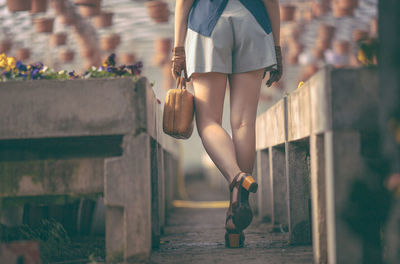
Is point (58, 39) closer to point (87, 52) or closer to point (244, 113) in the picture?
point (87, 52)

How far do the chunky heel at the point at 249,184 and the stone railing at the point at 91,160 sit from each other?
473 millimetres

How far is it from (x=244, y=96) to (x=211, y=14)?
0.45m

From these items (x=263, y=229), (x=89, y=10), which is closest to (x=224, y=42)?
(x=263, y=229)

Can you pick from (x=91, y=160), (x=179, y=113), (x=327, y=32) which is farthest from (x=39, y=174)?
(x=327, y=32)

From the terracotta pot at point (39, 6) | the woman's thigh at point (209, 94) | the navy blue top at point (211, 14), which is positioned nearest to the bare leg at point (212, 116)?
the woman's thigh at point (209, 94)

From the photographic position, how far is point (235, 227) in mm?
2529

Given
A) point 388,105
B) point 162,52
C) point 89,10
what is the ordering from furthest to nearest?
point 162,52, point 89,10, point 388,105

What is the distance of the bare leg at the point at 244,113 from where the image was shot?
264 centimetres

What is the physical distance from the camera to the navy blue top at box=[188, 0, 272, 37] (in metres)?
2.53

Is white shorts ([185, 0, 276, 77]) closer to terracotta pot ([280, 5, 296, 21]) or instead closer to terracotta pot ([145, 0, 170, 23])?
terracotta pot ([145, 0, 170, 23])

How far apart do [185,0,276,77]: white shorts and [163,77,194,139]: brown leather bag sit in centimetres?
13

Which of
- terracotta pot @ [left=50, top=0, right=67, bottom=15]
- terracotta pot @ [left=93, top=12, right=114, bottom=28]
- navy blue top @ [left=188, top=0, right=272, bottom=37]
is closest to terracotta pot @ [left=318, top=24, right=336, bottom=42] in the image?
terracotta pot @ [left=93, top=12, right=114, bottom=28]

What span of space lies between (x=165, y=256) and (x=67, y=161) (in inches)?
26.8

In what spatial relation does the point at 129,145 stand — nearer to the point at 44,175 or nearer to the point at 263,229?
the point at 44,175
